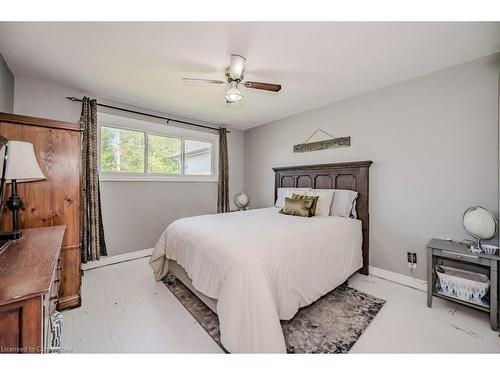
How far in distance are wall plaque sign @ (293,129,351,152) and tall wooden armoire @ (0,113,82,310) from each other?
2990mm

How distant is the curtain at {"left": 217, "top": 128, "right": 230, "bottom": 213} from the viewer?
4.24 metres

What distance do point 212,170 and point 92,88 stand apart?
7.43 feet

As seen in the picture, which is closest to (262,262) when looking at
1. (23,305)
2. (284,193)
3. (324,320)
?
(324,320)

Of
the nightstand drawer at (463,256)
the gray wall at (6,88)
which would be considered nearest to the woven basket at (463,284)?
the nightstand drawer at (463,256)

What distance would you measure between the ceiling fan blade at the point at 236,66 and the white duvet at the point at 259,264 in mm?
1481

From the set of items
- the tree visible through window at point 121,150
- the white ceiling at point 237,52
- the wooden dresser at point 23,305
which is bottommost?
the wooden dresser at point 23,305

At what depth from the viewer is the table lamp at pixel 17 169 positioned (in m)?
1.41

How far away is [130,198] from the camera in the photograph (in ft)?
10.9

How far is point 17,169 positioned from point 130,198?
1.93 meters

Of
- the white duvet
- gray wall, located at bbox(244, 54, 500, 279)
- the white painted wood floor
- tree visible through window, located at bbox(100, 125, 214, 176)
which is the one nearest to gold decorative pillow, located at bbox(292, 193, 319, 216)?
the white duvet

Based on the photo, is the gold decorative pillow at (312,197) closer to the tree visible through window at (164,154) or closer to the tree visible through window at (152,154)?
the tree visible through window at (152,154)

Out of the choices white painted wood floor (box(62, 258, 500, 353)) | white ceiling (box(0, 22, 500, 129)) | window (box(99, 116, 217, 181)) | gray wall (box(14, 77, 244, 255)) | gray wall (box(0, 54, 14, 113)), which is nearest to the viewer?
white painted wood floor (box(62, 258, 500, 353))

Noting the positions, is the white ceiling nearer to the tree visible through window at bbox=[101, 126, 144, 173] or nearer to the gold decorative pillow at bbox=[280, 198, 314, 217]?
the tree visible through window at bbox=[101, 126, 144, 173]
